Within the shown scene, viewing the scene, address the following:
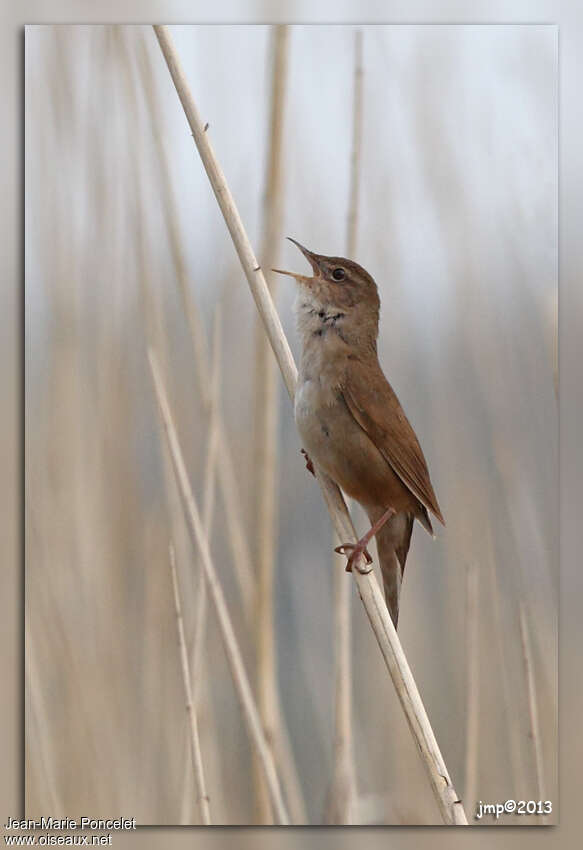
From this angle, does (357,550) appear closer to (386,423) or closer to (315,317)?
(386,423)

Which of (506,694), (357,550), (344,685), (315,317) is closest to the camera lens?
(357,550)

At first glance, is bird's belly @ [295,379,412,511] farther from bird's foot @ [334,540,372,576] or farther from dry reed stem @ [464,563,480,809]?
dry reed stem @ [464,563,480,809]

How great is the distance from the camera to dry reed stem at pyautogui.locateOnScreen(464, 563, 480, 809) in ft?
7.70

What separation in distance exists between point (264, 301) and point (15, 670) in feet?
3.65

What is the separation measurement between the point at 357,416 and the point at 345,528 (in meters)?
0.23

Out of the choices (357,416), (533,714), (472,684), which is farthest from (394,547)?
(533,714)

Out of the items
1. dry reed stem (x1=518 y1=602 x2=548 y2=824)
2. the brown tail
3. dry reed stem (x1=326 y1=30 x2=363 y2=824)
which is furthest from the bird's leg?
dry reed stem (x1=518 y1=602 x2=548 y2=824)

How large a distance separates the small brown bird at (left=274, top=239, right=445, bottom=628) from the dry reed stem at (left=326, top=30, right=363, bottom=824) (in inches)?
5.4

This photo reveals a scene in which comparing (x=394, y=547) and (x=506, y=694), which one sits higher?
(x=394, y=547)

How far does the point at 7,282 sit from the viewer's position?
2490 mm

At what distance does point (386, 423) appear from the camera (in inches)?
84.0

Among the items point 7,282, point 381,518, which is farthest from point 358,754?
point 7,282

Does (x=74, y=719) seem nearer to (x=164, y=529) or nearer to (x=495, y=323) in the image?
(x=164, y=529)

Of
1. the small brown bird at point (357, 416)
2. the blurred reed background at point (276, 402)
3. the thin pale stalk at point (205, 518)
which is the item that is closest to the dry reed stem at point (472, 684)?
the blurred reed background at point (276, 402)
